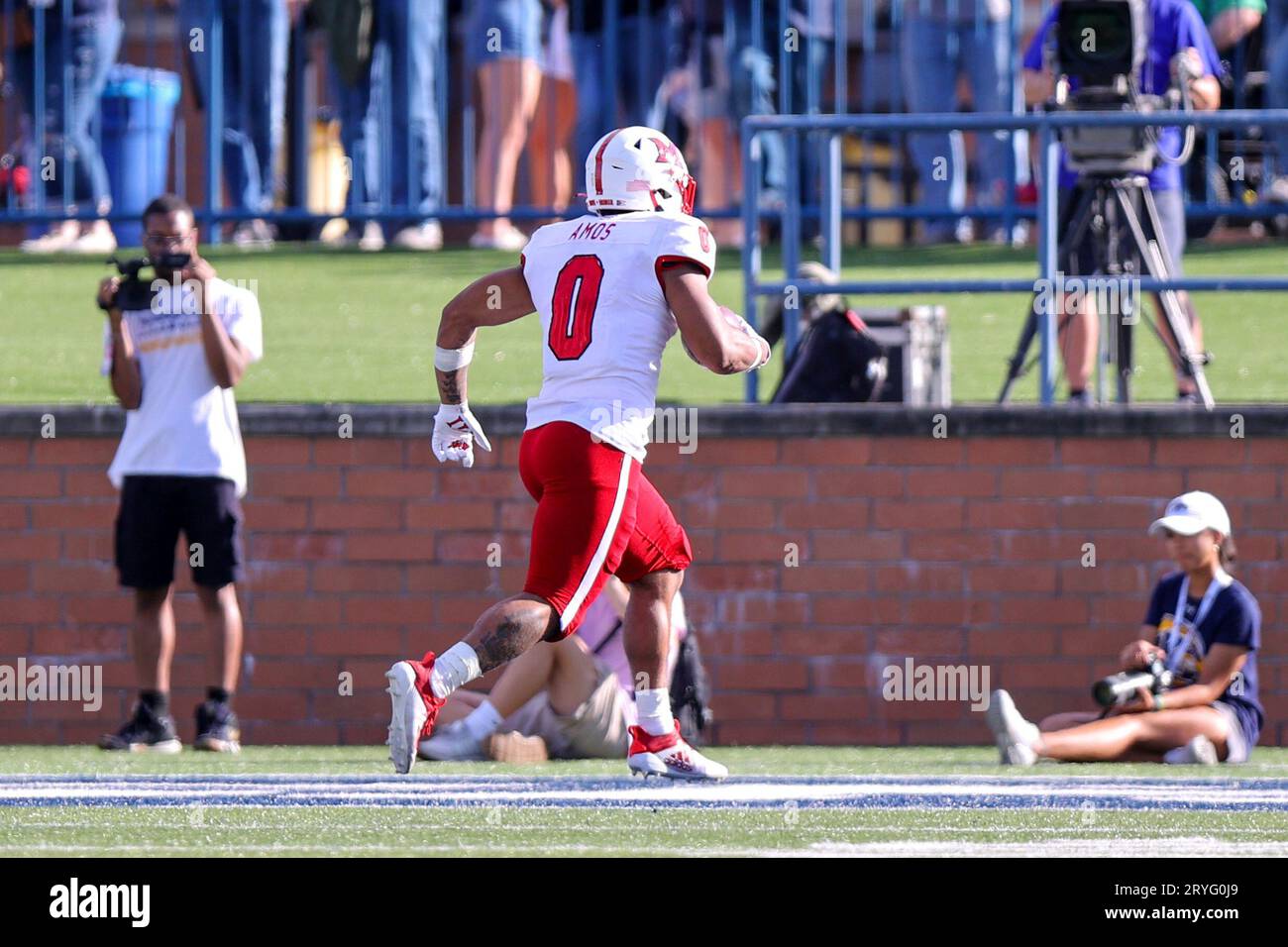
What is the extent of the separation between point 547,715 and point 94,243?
5.71 m

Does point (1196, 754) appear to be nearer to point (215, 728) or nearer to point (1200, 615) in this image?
point (1200, 615)

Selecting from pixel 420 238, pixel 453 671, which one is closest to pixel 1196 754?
pixel 453 671

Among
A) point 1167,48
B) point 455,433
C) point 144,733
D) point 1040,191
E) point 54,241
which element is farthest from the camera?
point 54,241

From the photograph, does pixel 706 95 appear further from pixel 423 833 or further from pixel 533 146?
pixel 423 833

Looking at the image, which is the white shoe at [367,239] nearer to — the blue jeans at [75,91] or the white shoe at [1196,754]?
the blue jeans at [75,91]

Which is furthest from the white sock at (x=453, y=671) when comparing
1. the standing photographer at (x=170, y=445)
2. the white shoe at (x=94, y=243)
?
the white shoe at (x=94, y=243)

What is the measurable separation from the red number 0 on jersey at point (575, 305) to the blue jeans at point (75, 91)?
6213 mm

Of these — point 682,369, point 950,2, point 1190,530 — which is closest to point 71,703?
point 682,369

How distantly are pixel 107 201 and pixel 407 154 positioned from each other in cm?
172

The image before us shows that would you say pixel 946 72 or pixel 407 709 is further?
pixel 946 72

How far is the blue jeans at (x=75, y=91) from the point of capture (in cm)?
1348

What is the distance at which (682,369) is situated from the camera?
1278 cm

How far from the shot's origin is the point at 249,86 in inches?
539

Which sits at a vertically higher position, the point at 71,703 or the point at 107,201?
the point at 107,201
